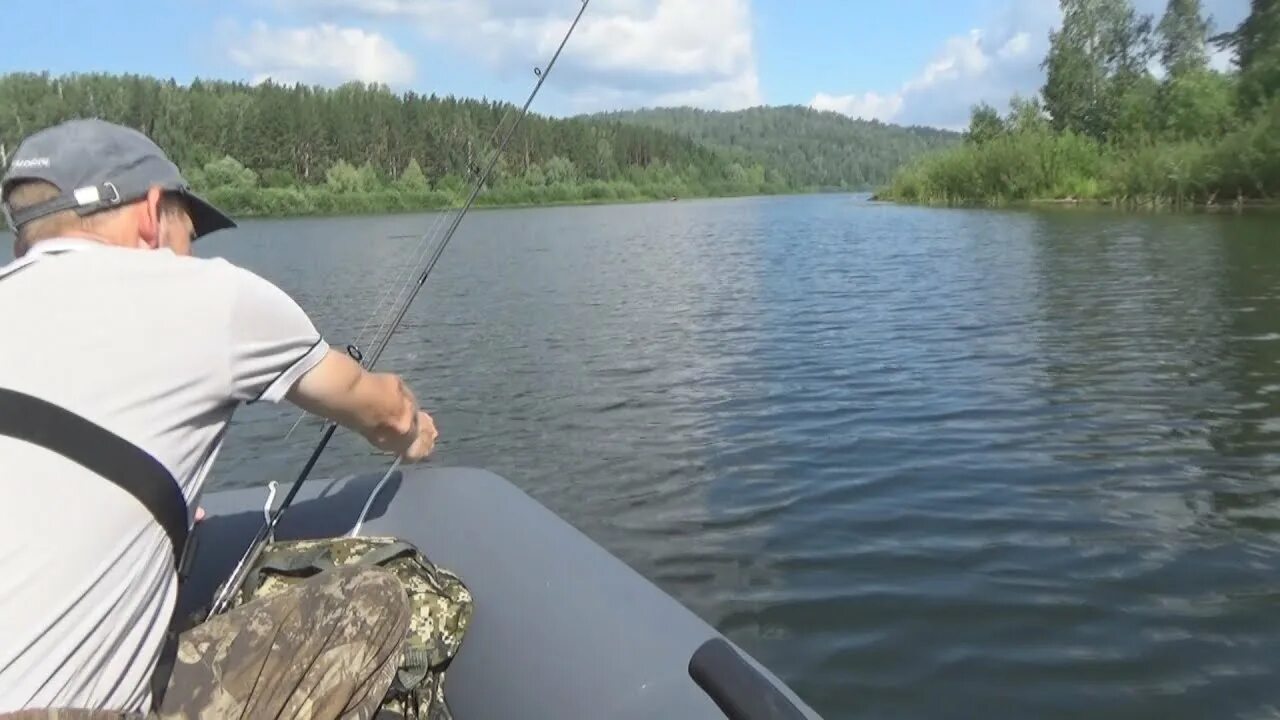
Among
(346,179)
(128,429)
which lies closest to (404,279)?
(128,429)

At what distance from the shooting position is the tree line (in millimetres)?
72188

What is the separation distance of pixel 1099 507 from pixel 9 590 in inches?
200

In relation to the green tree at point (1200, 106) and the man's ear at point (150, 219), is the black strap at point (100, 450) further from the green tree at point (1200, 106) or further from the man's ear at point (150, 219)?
the green tree at point (1200, 106)

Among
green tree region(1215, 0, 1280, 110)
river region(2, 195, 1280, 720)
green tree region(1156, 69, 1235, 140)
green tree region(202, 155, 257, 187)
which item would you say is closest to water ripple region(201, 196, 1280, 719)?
river region(2, 195, 1280, 720)

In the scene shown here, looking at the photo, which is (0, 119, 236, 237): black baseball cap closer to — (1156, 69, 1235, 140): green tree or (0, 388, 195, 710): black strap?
(0, 388, 195, 710): black strap

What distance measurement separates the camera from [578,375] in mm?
9828

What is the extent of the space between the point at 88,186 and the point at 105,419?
0.49m

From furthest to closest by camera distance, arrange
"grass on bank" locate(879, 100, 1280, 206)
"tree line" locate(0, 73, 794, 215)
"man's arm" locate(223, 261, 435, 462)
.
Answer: "tree line" locate(0, 73, 794, 215) < "grass on bank" locate(879, 100, 1280, 206) < "man's arm" locate(223, 261, 435, 462)

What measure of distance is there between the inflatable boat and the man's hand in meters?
0.47

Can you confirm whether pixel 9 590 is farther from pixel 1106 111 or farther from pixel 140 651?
pixel 1106 111

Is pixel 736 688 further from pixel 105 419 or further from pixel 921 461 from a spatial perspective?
pixel 921 461

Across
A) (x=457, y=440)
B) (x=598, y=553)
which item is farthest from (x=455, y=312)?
(x=598, y=553)

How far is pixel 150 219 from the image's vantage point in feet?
6.53

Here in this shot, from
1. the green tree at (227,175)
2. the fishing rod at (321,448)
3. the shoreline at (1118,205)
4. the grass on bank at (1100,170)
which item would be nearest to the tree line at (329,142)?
the green tree at (227,175)
